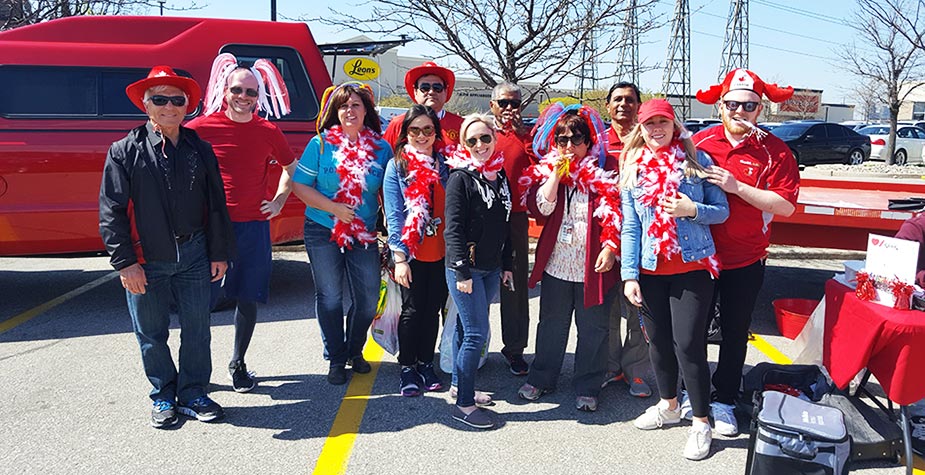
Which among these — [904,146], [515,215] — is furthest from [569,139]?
[904,146]

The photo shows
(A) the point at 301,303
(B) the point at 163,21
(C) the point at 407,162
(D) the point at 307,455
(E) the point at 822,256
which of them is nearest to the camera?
(D) the point at 307,455

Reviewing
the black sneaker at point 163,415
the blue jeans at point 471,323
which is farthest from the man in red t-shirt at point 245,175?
the blue jeans at point 471,323

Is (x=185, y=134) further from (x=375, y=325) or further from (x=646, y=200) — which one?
(x=646, y=200)

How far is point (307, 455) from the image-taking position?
10.7 feet

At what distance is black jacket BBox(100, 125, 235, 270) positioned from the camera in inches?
125

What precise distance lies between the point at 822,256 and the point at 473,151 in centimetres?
640

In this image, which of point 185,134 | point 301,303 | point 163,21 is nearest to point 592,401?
point 185,134

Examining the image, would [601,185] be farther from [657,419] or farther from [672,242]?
[657,419]

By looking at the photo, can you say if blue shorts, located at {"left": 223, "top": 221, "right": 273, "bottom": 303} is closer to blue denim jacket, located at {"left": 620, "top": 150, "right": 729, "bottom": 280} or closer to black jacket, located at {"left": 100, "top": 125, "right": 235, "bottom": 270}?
black jacket, located at {"left": 100, "top": 125, "right": 235, "bottom": 270}

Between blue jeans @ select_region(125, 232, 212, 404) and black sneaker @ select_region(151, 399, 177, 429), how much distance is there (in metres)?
0.04

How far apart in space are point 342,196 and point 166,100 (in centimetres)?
106

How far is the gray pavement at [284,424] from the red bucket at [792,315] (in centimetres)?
11

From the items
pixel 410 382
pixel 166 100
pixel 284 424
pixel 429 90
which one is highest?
pixel 429 90

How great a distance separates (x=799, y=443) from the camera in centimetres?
278
